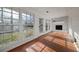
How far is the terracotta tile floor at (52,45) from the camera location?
85.4 inches

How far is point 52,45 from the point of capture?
2432 mm

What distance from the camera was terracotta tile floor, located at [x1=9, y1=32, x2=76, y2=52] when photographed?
2.17 m

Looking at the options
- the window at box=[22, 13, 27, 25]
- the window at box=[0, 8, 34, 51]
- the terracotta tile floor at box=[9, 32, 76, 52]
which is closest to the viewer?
the window at box=[0, 8, 34, 51]

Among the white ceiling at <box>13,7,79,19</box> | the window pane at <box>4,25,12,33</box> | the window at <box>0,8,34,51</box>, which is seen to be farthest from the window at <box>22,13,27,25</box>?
the window pane at <box>4,25,12,33</box>

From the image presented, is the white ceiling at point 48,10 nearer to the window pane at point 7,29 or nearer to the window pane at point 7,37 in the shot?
the window pane at point 7,29

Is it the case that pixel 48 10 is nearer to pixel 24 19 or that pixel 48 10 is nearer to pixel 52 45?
pixel 24 19

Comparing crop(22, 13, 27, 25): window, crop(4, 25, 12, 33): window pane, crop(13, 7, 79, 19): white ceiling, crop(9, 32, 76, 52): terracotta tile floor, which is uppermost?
crop(13, 7, 79, 19): white ceiling

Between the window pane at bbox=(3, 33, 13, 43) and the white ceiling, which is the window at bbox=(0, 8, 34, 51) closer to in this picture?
the window pane at bbox=(3, 33, 13, 43)

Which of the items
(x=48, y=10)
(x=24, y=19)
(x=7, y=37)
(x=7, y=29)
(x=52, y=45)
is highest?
(x=48, y=10)

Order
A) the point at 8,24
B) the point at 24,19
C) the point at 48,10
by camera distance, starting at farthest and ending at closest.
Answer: the point at 24,19
the point at 48,10
the point at 8,24

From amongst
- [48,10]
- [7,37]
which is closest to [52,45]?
[48,10]

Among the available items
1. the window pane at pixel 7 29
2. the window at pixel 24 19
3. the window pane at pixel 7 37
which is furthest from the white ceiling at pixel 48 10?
the window pane at pixel 7 37
